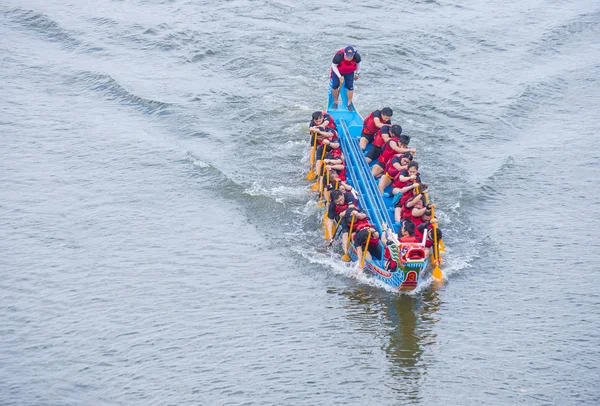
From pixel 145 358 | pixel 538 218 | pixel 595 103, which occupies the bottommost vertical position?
pixel 145 358

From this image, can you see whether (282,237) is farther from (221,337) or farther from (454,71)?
(454,71)

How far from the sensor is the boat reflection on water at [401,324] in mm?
15844

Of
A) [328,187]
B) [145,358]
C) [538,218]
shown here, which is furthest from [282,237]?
[538,218]

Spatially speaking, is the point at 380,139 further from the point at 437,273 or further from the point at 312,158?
the point at 437,273

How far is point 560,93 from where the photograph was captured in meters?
29.5

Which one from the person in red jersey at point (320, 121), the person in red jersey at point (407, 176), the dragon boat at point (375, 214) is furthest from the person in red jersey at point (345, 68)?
the person in red jersey at point (407, 176)

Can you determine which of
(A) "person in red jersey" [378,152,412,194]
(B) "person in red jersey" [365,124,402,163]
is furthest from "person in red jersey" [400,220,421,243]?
(B) "person in red jersey" [365,124,402,163]

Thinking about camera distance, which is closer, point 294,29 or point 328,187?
point 328,187

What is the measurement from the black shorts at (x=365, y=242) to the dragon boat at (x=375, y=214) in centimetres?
19

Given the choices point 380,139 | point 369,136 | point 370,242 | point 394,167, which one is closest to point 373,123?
point 369,136

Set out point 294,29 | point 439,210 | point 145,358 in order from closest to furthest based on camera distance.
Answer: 1. point 145,358
2. point 439,210
3. point 294,29

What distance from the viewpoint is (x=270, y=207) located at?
21781mm

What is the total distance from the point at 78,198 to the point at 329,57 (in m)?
12.7

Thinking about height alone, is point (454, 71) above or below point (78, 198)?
above
